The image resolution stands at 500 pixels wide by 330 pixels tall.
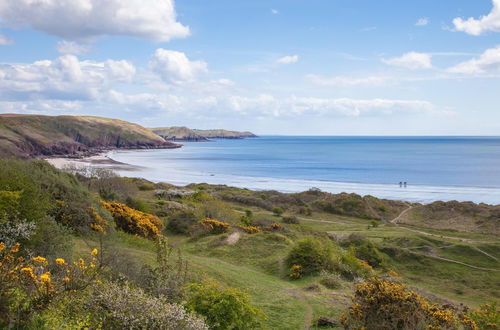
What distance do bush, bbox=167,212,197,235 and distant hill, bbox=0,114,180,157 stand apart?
65872 millimetres

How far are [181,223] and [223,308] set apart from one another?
2004 centimetres

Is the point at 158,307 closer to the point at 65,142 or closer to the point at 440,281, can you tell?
the point at 440,281

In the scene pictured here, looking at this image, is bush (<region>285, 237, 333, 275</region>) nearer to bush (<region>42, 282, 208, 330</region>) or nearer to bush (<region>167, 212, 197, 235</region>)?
bush (<region>167, 212, 197, 235</region>)

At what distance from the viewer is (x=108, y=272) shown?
1148 cm

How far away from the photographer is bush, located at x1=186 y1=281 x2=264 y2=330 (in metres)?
10.3

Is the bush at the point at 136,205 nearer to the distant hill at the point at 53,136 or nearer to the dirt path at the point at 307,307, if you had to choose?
the dirt path at the point at 307,307

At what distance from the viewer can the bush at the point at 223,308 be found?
33.9 ft

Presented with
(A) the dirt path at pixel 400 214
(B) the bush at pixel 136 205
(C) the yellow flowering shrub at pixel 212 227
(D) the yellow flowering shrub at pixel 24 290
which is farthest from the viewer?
(A) the dirt path at pixel 400 214

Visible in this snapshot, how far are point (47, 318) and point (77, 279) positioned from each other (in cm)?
148

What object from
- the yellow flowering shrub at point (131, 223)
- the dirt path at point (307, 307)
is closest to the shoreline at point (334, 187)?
the yellow flowering shrub at point (131, 223)

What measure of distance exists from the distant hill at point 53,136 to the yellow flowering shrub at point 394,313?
3412 inches

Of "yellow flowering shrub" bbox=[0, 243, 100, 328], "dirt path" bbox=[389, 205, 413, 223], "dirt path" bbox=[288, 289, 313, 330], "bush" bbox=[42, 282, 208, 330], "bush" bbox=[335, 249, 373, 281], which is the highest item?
"yellow flowering shrub" bbox=[0, 243, 100, 328]

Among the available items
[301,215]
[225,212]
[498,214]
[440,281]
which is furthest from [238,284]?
[498,214]

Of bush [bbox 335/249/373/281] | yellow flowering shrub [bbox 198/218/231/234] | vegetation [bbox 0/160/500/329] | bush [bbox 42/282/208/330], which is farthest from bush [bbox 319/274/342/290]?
yellow flowering shrub [bbox 198/218/231/234]
